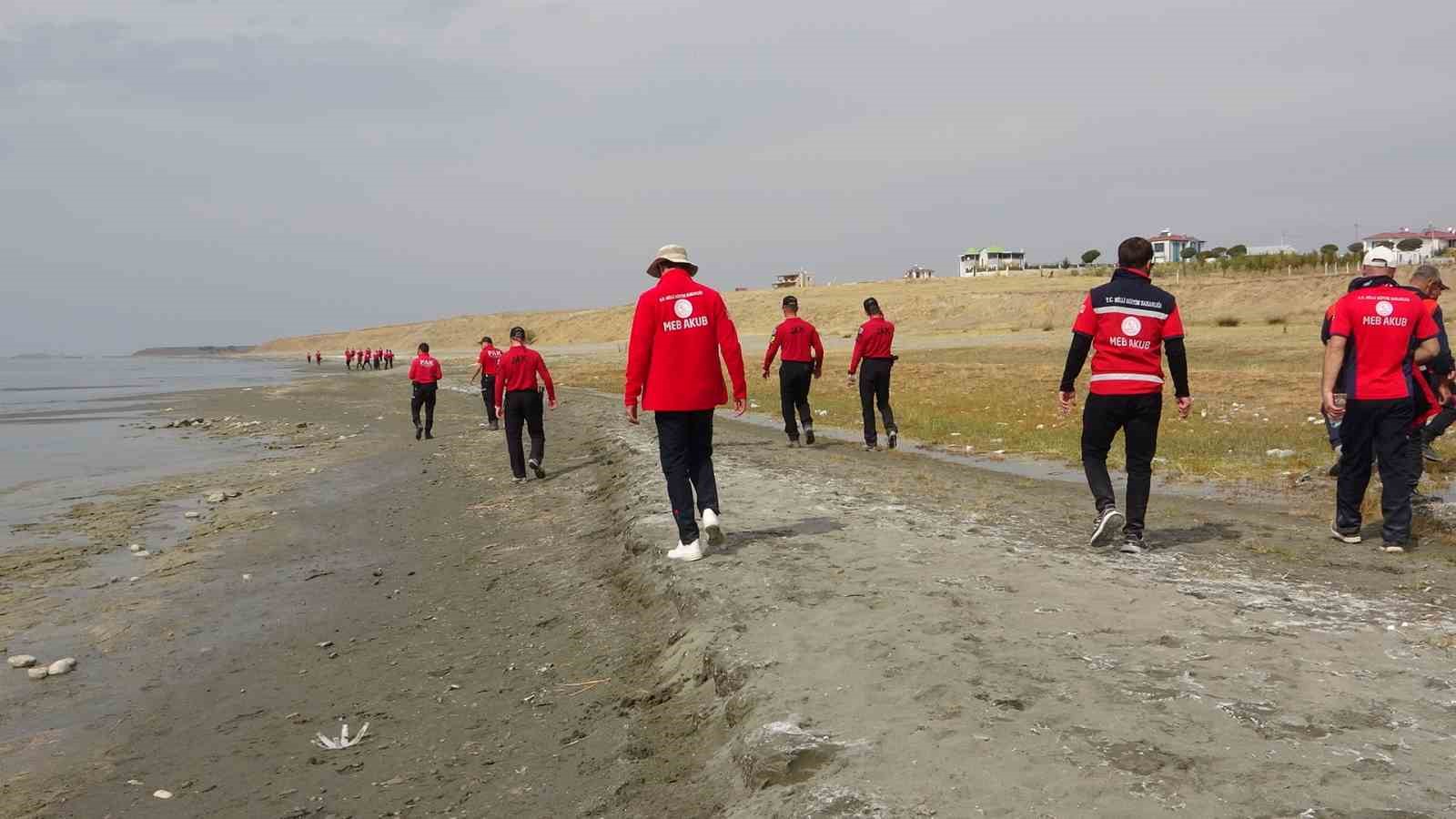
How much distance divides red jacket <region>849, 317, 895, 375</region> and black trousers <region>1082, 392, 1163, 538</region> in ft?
21.1

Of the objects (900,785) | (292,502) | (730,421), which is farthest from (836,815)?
(730,421)

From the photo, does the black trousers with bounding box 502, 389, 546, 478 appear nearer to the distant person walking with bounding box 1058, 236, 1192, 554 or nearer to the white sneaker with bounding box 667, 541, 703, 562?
the white sneaker with bounding box 667, 541, 703, 562

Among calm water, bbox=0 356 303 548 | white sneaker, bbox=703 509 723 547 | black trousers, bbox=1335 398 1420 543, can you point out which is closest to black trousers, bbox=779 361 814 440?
white sneaker, bbox=703 509 723 547

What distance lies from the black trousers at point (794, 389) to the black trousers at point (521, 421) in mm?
3430

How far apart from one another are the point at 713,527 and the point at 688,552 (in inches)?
10.3

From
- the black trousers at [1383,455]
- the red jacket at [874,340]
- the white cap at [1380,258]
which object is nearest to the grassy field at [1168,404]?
the red jacket at [874,340]

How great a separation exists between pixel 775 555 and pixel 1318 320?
4212cm

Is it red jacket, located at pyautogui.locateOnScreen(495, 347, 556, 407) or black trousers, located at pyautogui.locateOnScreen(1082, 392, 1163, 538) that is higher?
red jacket, located at pyautogui.locateOnScreen(495, 347, 556, 407)

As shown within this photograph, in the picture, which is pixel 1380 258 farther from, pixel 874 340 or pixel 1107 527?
pixel 874 340

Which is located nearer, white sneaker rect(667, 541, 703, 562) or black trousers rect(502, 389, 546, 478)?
white sneaker rect(667, 541, 703, 562)

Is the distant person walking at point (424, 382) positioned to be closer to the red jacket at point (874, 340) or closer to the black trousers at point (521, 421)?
the black trousers at point (521, 421)

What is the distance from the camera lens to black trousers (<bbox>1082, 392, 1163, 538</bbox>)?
6.48 meters

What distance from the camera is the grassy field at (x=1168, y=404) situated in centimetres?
1211

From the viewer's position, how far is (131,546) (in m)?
10.6
